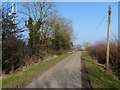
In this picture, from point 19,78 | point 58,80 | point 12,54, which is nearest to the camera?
point 58,80

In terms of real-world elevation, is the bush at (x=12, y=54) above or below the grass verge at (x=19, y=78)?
above

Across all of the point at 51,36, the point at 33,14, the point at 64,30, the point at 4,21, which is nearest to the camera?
the point at 4,21

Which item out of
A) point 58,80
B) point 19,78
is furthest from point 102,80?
point 19,78

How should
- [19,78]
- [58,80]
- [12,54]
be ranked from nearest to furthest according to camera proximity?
[58,80] → [19,78] → [12,54]

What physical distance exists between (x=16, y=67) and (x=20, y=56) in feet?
3.87

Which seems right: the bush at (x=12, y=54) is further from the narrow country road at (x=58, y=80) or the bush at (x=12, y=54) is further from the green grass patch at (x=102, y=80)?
the green grass patch at (x=102, y=80)

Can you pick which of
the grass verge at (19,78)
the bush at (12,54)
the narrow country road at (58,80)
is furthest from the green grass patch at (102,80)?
the bush at (12,54)

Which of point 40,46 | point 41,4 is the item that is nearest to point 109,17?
point 40,46

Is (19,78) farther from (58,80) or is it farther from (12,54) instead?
(12,54)

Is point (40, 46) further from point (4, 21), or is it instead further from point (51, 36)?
point (4, 21)

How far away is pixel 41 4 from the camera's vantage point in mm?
28109

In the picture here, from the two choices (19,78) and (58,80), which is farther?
(19,78)

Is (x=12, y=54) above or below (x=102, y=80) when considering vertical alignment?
above

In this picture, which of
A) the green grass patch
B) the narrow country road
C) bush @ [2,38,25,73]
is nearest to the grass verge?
the narrow country road
